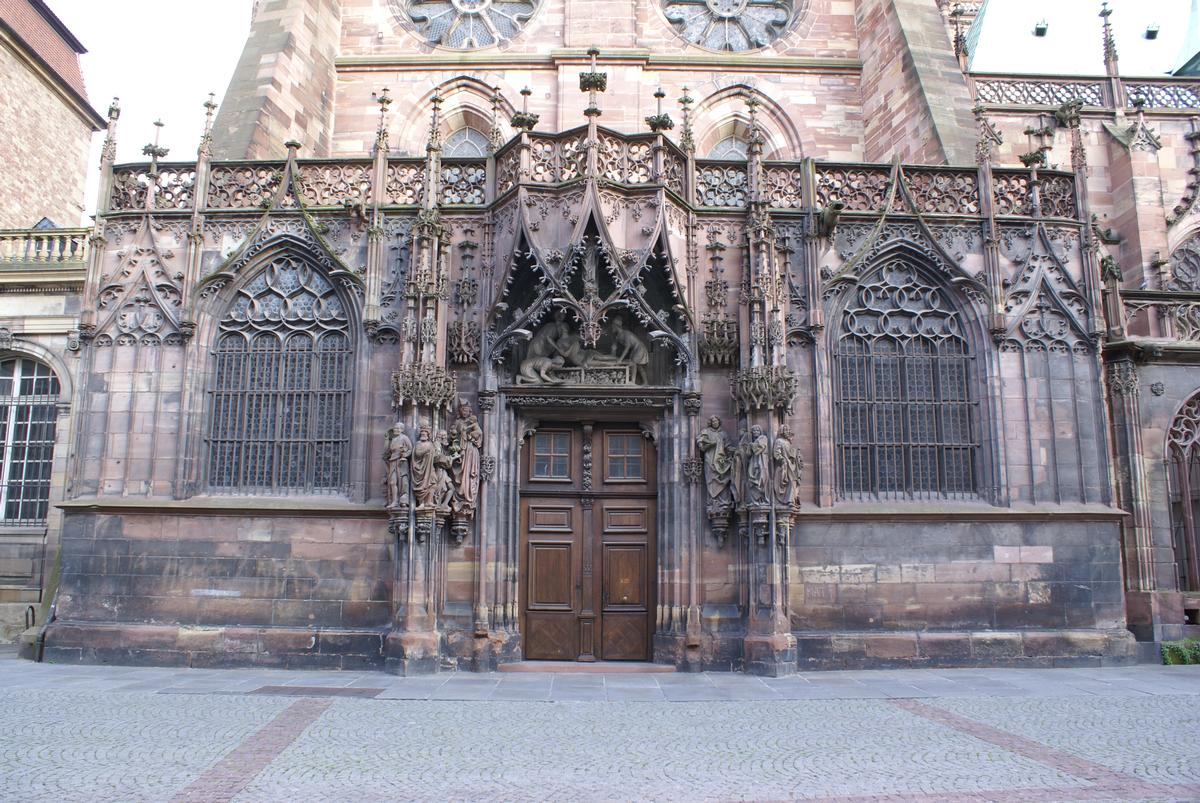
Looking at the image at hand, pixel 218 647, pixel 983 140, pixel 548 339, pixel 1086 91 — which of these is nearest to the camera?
pixel 218 647

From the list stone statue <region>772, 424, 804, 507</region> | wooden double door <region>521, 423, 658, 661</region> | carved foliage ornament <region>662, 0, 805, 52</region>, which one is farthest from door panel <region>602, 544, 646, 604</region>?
carved foliage ornament <region>662, 0, 805, 52</region>

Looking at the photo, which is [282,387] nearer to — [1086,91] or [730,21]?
[730,21]

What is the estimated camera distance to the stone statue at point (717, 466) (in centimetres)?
1263

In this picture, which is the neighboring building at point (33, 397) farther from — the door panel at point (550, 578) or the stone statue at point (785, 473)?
the stone statue at point (785, 473)

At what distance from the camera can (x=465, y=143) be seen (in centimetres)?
1941

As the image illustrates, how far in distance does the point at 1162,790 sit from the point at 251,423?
12.3m

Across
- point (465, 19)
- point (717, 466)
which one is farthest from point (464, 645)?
point (465, 19)

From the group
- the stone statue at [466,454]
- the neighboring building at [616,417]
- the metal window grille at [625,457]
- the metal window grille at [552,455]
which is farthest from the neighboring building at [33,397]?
Result: the metal window grille at [625,457]

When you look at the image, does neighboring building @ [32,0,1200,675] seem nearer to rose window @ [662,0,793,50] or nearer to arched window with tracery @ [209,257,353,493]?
arched window with tracery @ [209,257,353,493]

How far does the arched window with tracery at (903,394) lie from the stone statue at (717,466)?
1.99 meters

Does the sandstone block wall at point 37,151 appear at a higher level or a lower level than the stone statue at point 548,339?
higher

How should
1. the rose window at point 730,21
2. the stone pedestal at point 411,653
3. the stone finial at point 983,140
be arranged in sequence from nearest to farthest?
the stone pedestal at point 411,653 < the stone finial at point 983,140 < the rose window at point 730,21

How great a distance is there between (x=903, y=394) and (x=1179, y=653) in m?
5.75

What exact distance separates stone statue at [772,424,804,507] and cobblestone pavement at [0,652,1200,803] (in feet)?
8.18
